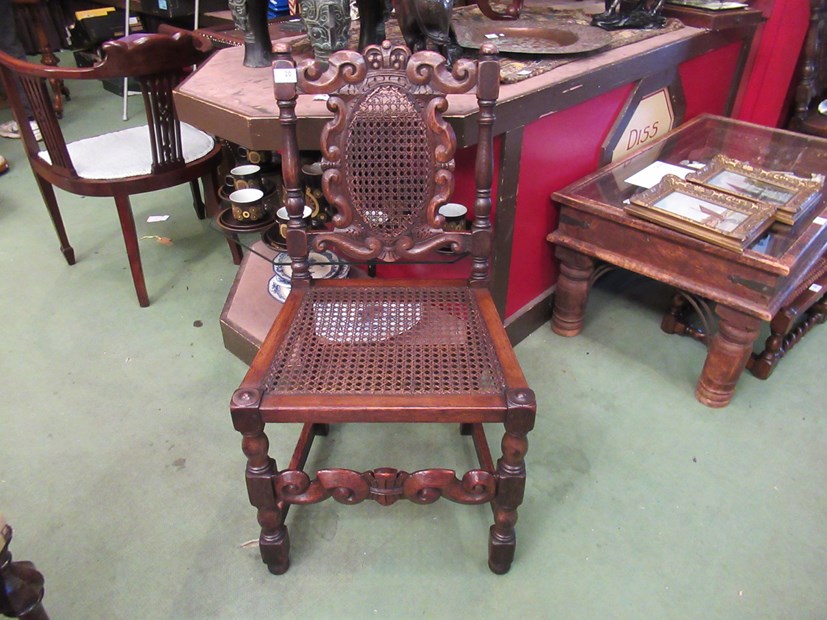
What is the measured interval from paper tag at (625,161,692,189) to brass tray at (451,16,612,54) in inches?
16.4

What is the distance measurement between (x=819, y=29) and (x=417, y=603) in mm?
2559

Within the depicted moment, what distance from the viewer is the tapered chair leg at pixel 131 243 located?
2.04 m

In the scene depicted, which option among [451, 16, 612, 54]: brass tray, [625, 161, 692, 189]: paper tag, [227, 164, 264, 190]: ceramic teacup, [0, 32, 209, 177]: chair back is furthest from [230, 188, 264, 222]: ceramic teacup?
[625, 161, 692, 189]: paper tag

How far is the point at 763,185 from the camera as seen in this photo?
72.1 inches

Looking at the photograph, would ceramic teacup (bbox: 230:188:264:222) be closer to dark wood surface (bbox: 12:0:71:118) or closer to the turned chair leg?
the turned chair leg

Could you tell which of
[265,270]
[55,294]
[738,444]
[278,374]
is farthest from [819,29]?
[55,294]

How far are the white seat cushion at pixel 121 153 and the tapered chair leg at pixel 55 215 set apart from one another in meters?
0.12

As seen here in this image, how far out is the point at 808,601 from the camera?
1296 millimetres

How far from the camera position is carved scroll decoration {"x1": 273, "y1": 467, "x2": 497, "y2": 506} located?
47.8 inches

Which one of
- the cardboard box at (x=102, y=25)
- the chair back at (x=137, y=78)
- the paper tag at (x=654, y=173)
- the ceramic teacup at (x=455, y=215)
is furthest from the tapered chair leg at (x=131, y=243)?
the cardboard box at (x=102, y=25)

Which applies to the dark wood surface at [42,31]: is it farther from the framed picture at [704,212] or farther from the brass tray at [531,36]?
the framed picture at [704,212]

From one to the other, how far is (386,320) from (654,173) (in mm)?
1144

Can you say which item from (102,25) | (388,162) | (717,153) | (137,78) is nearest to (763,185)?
(717,153)

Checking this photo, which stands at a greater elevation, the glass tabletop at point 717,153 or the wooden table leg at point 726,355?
the glass tabletop at point 717,153
